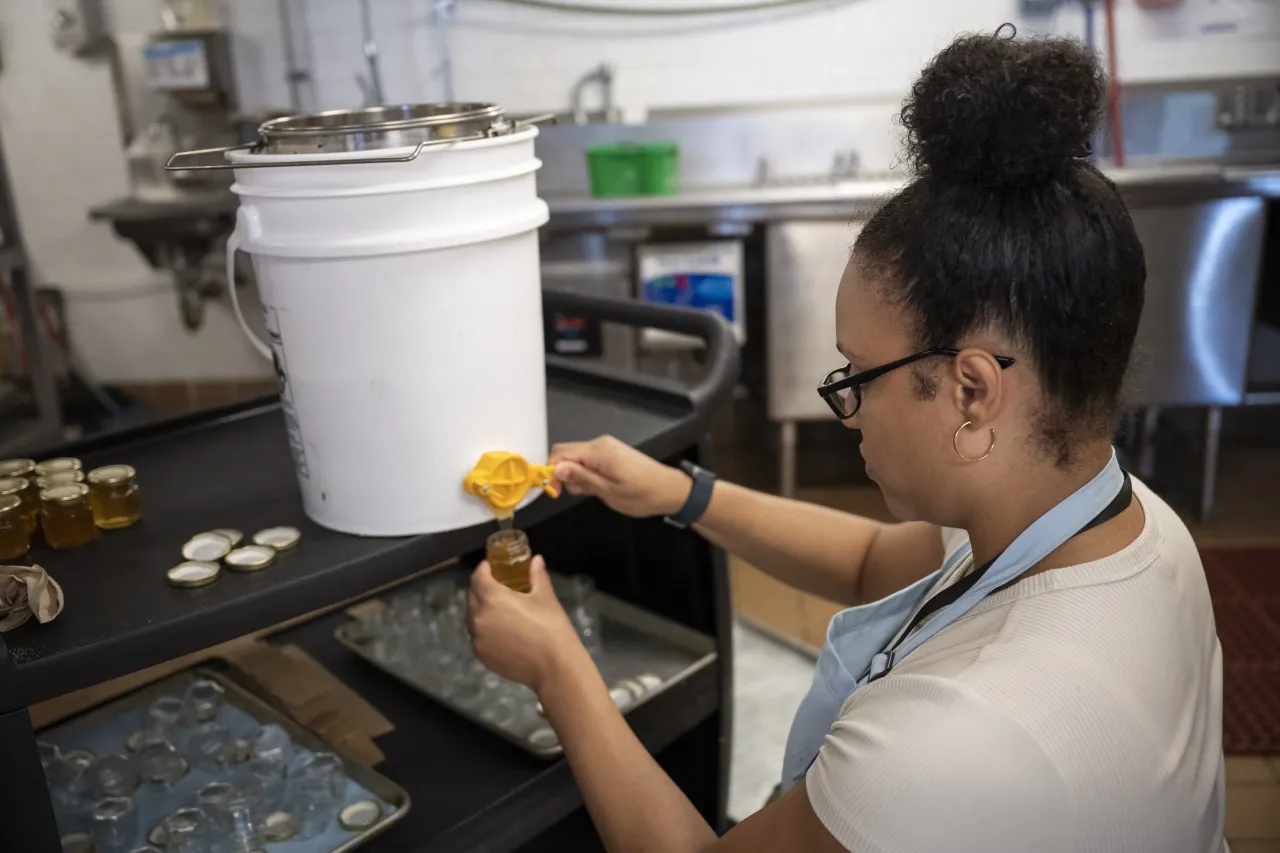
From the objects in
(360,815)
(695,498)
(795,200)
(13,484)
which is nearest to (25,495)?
(13,484)

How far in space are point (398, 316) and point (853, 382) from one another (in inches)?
14.5

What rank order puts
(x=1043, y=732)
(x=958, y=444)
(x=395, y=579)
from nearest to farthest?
(x=1043, y=732) < (x=958, y=444) < (x=395, y=579)

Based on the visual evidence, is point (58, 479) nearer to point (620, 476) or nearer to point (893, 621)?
point (620, 476)

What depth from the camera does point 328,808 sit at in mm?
1103

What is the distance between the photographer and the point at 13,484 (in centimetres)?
94

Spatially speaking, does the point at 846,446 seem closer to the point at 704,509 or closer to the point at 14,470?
the point at 704,509

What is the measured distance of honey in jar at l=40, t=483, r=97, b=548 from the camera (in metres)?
0.91

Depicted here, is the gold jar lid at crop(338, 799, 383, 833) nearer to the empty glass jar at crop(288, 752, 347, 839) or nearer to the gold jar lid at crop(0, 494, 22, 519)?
the empty glass jar at crop(288, 752, 347, 839)

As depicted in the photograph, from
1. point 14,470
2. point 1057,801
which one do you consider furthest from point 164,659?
point 1057,801

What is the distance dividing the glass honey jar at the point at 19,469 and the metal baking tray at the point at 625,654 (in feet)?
1.74

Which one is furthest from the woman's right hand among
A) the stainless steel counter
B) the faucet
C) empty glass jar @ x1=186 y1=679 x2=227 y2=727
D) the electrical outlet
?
the electrical outlet

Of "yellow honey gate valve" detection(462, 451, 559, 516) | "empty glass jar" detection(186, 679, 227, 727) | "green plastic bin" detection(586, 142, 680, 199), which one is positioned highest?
"green plastic bin" detection(586, 142, 680, 199)

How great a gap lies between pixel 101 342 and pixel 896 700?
3800 mm

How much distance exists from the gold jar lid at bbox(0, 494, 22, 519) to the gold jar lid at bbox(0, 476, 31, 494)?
0.01m
